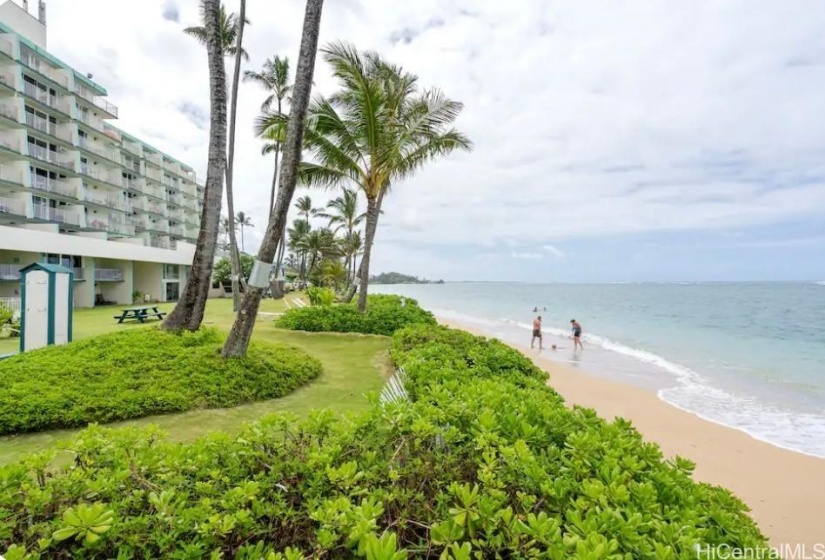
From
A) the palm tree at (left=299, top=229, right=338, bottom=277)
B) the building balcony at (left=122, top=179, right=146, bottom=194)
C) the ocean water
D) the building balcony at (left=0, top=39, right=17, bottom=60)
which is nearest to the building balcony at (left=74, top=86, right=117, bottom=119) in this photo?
the building balcony at (left=0, top=39, right=17, bottom=60)

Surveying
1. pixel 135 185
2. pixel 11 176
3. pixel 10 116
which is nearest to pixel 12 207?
pixel 11 176

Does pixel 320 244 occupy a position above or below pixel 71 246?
above

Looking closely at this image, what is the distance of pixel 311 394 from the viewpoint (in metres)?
6.02

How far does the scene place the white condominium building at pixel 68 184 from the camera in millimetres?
22102

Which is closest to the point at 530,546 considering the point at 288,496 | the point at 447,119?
the point at 288,496

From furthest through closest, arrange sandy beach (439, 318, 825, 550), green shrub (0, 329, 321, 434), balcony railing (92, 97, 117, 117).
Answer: balcony railing (92, 97, 117, 117) < sandy beach (439, 318, 825, 550) < green shrub (0, 329, 321, 434)

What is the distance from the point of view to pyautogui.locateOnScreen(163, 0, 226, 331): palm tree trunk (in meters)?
7.58

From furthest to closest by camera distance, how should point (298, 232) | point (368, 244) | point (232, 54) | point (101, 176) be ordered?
point (298, 232)
point (101, 176)
point (232, 54)
point (368, 244)

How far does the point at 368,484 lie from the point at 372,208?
1170 cm

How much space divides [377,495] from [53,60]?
39.2 m

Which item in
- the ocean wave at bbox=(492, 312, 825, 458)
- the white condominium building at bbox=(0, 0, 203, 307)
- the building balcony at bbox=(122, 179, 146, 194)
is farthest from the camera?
the building balcony at bbox=(122, 179, 146, 194)

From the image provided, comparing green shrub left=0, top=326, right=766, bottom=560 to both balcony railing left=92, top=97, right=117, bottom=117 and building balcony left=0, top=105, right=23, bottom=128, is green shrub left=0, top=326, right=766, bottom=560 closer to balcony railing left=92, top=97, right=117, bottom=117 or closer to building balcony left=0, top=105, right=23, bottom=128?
building balcony left=0, top=105, right=23, bottom=128

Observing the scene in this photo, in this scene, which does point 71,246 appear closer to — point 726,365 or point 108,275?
point 108,275

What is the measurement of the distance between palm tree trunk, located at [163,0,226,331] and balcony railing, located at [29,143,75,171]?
27168 mm
